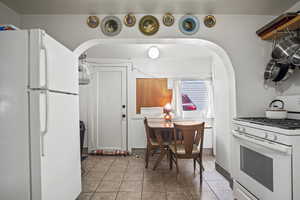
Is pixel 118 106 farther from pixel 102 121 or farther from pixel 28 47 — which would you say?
pixel 28 47

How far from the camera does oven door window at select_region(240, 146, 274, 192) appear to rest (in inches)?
61.8

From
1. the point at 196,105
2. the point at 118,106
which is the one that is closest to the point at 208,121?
the point at 196,105

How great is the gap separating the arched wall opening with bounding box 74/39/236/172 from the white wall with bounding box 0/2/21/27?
776 millimetres

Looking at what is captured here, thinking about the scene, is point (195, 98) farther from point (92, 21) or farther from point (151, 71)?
point (92, 21)

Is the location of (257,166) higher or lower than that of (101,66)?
lower

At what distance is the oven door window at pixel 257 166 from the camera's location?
1569 mm

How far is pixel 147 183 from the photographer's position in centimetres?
270

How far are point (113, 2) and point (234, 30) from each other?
151cm

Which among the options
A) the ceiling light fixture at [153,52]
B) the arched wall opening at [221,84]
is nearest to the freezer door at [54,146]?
the arched wall opening at [221,84]


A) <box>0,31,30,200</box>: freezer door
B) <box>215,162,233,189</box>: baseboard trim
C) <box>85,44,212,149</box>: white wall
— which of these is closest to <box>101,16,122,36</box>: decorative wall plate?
<box>0,31,30,200</box>: freezer door

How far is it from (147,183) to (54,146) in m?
1.67

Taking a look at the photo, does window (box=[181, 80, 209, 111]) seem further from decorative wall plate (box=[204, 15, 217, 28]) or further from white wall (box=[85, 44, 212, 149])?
decorative wall plate (box=[204, 15, 217, 28])

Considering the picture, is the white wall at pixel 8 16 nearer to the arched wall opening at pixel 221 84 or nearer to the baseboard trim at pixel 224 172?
the arched wall opening at pixel 221 84

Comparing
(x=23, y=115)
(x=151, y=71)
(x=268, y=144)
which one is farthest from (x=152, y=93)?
(x=23, y=115)
